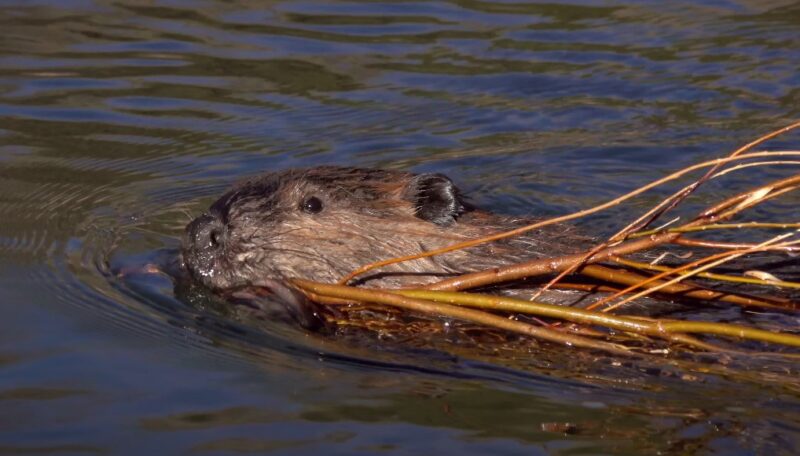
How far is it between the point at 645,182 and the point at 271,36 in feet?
9.61

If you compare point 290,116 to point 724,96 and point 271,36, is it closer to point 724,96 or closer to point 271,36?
point 271,36

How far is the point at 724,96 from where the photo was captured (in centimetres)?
698

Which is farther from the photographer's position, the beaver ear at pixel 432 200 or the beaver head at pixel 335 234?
the beaver ear at pixel 432 200

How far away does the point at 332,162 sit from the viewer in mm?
6215

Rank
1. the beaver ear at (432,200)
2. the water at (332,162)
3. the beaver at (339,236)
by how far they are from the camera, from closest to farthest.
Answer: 1. the water at (332,162)
2. the beaver at (339,236)
3. the beaver ear at (432,200)

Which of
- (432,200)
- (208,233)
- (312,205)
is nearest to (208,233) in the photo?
(208,233)

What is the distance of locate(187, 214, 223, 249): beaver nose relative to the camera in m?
4.46

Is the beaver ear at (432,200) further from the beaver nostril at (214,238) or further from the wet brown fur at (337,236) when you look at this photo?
the beaver nostril at (214,238)

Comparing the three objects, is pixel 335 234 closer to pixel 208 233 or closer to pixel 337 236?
pixel 337 236

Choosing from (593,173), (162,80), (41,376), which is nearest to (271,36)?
(162,80)

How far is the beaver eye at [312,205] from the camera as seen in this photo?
451 centimetres

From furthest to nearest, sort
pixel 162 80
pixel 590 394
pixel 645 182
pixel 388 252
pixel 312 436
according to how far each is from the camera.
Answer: pixel 162 80 → pixel 645 182 → pixel 388 252 → pixel 590 394 → pixel 312 436

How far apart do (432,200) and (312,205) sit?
0.41m

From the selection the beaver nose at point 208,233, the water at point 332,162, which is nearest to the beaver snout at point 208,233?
the beaver nose at point 208,233
